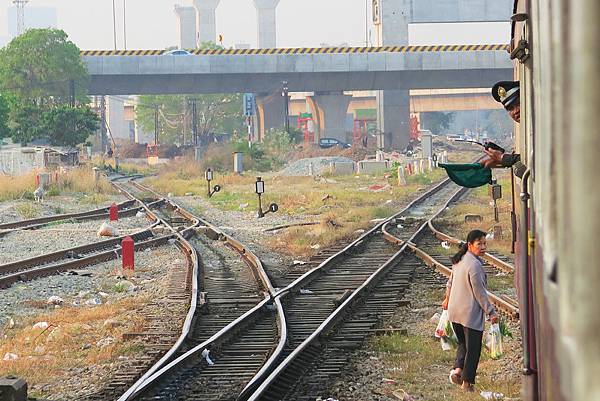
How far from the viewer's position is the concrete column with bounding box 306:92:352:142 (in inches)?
3310

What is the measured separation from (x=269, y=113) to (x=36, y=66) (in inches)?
835

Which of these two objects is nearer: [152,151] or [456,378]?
[456,378]

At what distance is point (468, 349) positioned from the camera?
30.2 feet

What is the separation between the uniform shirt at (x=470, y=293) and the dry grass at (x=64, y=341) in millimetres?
4002

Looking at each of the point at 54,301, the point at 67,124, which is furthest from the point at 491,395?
the point at 67,124

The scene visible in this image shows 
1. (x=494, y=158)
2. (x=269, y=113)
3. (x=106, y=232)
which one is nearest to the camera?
(x=494, y=158)

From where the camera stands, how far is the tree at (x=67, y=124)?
68.4 m

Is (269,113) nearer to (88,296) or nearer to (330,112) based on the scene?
(330,112)

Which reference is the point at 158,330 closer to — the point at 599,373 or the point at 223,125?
the point at 599,373

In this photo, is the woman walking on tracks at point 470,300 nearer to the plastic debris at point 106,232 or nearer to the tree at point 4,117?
the plastic debris at point 106,232

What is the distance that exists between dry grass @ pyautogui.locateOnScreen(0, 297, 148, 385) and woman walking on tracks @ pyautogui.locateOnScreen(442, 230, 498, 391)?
395cm

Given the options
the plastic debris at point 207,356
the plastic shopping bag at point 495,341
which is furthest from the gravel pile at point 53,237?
the plastic shopping bag at point 495,341

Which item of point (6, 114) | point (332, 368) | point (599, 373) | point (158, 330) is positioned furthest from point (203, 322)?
point (6, 114)

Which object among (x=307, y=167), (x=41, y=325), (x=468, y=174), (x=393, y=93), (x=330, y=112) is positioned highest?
(x=393, y=93)
